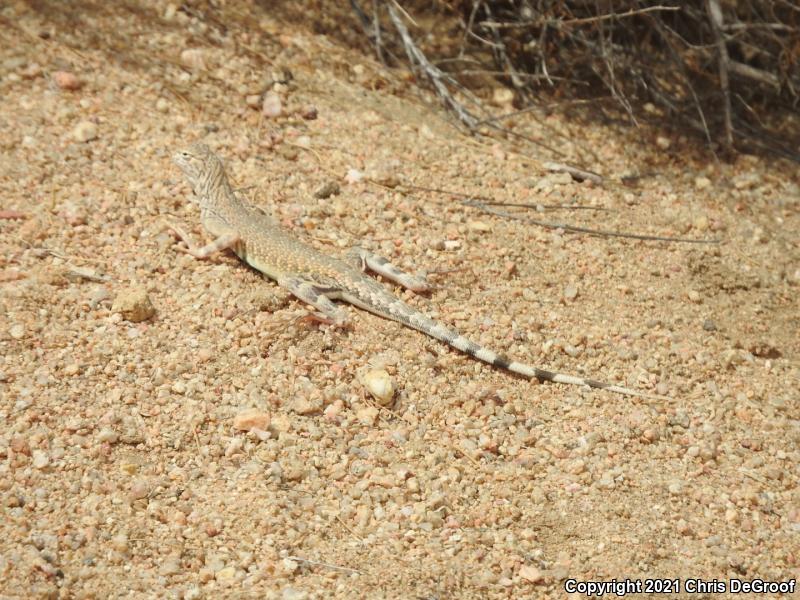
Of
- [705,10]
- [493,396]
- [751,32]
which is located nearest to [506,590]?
[493,396]

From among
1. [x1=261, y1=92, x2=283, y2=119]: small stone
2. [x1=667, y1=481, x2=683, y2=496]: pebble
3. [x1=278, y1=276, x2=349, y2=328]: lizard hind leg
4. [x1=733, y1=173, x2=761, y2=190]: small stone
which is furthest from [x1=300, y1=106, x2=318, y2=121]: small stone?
[x1=667, y1=481, x2=683, y2=496]: pebble

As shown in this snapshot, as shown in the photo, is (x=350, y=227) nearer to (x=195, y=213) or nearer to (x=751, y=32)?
(x=195, y=213)

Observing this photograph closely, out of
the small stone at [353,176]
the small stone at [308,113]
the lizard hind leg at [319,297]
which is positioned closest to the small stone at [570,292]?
the lizard hind leg at [319,297]

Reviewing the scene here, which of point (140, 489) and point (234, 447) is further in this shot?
point (234, 447)

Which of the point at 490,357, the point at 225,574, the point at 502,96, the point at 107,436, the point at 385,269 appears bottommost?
the point at 225,574

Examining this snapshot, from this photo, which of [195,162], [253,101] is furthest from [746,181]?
[195,162]

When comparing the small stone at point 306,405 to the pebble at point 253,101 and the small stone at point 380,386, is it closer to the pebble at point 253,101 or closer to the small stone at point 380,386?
the small stone at point 380,386

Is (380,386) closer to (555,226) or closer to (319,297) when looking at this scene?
(319,297)
